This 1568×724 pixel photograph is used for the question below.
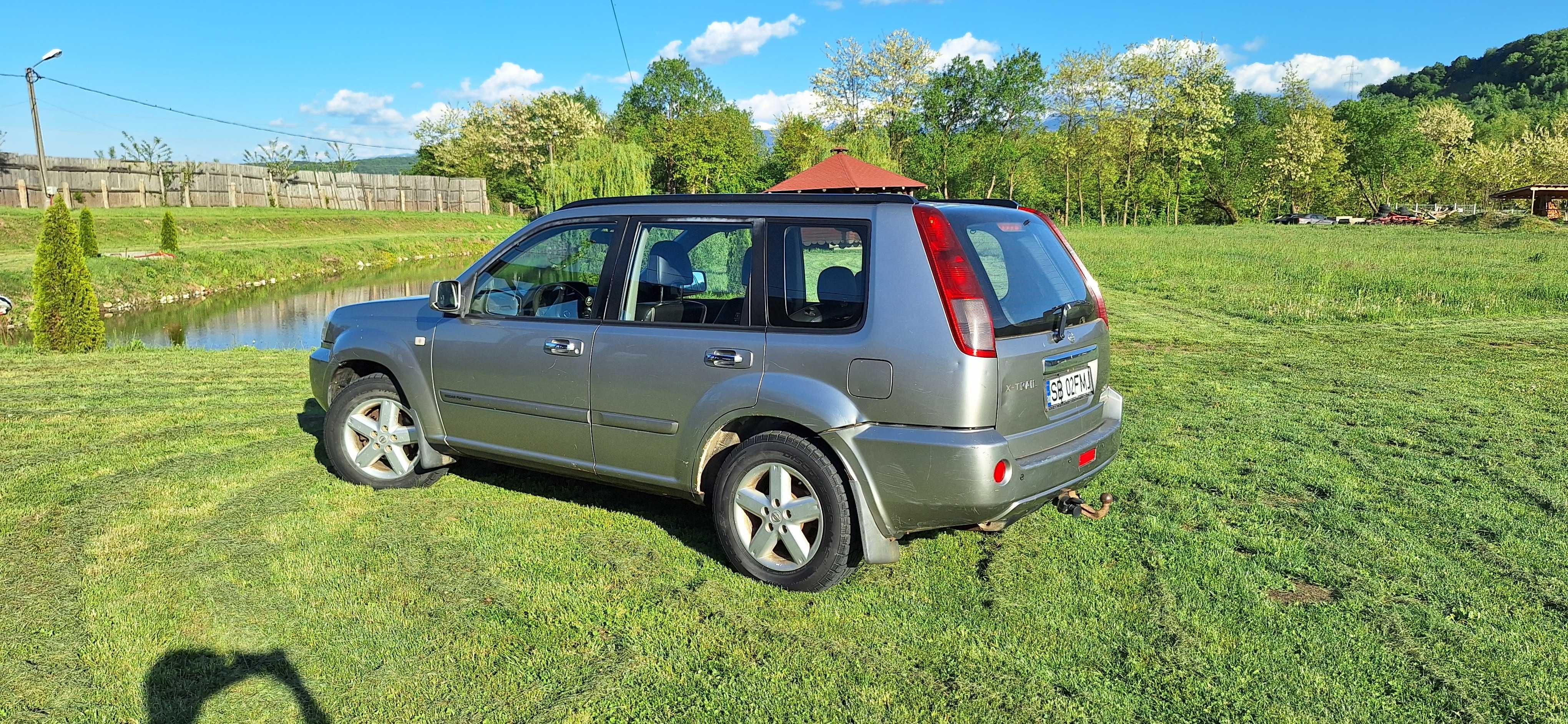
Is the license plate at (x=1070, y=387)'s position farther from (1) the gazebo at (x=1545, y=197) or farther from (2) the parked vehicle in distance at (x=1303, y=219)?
(2) the parked vehicle in distance at (x=1303, y=219)

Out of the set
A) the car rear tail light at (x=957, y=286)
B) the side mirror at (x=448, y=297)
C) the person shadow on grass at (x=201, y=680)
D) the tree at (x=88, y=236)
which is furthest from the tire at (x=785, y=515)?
the tree at (x=88, y=236)

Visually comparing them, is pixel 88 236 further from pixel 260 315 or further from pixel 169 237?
pixel 260 315

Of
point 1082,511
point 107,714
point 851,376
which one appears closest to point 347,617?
point 107,714

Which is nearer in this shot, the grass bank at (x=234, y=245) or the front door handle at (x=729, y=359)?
the front door handle at (x=729, y=359)

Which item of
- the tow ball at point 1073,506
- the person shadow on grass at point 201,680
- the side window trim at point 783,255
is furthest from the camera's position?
the tow ball at point 1073,506

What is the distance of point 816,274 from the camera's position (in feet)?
13.1

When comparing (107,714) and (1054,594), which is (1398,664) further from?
(107,714)

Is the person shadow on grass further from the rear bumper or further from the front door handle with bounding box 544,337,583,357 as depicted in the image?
the rear bumper

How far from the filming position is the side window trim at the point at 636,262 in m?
4.09

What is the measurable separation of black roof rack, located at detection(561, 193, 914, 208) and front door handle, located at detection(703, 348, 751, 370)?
0.71 m

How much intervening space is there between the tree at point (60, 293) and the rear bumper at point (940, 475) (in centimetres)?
1274

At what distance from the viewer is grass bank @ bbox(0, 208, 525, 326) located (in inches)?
905

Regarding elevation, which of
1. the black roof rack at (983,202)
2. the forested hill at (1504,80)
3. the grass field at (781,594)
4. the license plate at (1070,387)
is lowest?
the grass field at (781,594)

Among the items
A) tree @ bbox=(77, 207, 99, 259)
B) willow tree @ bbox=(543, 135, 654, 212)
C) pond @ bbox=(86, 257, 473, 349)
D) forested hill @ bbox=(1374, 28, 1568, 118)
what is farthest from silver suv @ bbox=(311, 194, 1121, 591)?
forested hill @ bbox=(1374, 28, 1568, 118)
